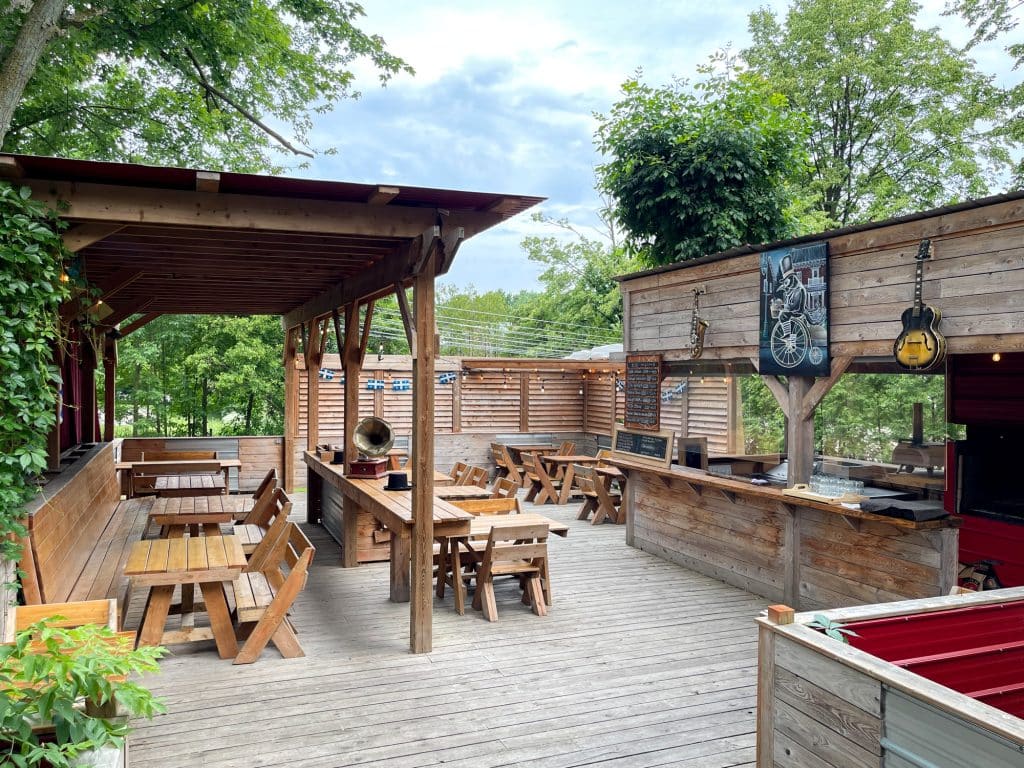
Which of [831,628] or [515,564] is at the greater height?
[831,628]

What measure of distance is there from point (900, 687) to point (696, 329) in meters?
5.21

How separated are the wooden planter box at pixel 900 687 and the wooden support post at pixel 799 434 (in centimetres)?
282

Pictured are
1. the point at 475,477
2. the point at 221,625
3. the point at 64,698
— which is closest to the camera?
the point at 64,698

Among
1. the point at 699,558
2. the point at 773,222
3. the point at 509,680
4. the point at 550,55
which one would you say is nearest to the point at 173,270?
the point at 509,680

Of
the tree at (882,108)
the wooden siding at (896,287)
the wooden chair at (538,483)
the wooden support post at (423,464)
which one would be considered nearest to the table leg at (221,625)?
the wooden support post at (423,464)

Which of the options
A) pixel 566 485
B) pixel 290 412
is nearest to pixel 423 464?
pixel 566 485

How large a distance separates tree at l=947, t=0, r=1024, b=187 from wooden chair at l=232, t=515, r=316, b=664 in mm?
15346

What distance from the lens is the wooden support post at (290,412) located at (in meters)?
12.7

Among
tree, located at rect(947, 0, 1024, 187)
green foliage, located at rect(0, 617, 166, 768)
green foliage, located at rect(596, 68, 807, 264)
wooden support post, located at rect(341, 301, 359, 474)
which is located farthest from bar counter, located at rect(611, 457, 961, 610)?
tree, located at rect(947, 0, 1024, 187)

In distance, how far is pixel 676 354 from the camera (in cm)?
790

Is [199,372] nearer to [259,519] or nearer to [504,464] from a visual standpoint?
[504,464]

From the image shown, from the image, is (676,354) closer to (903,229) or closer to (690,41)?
(903,229)

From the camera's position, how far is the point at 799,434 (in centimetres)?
633

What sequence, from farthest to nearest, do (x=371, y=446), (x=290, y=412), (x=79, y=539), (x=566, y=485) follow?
1. (x=290, y=412)
2. (x=566, y=485)
3. (x=371, y=446)
4. (x=79, y=539)
